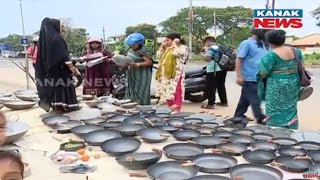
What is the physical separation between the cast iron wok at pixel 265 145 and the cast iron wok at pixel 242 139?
0.04 meters

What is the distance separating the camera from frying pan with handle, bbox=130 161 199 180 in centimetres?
171

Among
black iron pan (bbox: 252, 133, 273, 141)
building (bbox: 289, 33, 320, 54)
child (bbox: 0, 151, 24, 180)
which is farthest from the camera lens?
building (bbox: 289, 33, 320, 54)

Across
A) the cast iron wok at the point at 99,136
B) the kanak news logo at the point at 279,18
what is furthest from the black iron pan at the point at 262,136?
the kanak news logo at the point at 279,18

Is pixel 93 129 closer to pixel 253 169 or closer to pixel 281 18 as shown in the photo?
pixel 253 169

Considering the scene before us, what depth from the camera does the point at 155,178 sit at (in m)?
1.68

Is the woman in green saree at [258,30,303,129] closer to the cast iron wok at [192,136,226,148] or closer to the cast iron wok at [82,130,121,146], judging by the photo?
the cast iron wok at [192,136,226,148]

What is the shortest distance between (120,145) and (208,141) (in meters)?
0.51

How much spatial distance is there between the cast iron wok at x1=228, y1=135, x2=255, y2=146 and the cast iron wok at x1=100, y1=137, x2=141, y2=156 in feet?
1.82

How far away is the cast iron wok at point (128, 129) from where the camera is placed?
7.89 ft

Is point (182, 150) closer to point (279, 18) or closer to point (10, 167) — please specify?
point (10, 167)

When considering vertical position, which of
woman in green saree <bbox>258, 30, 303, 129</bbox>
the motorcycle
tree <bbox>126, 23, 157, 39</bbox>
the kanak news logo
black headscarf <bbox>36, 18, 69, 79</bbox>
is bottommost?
the motorcycle

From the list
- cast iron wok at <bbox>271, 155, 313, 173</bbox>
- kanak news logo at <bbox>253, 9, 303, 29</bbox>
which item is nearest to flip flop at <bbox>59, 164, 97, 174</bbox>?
cast iron wok at <bbox>271, 155, 313, 173</bbox>

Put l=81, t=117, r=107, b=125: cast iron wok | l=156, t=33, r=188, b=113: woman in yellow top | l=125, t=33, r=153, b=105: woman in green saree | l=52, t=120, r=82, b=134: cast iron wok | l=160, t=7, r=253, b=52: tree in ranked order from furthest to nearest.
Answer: l=160, t=7, r=253, b=52: tree < l=156, t=33, r=188, b=113: woman in yellow top < l=125, t=33, r=153, b=105: woman in green saree < l=81, t=117, r=107, b=125: cast iron wok < l=52, t=120, r=82, b=134: cast iron wok

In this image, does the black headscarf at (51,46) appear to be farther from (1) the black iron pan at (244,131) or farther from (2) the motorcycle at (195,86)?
(2) the motorcycle at (195,86)
